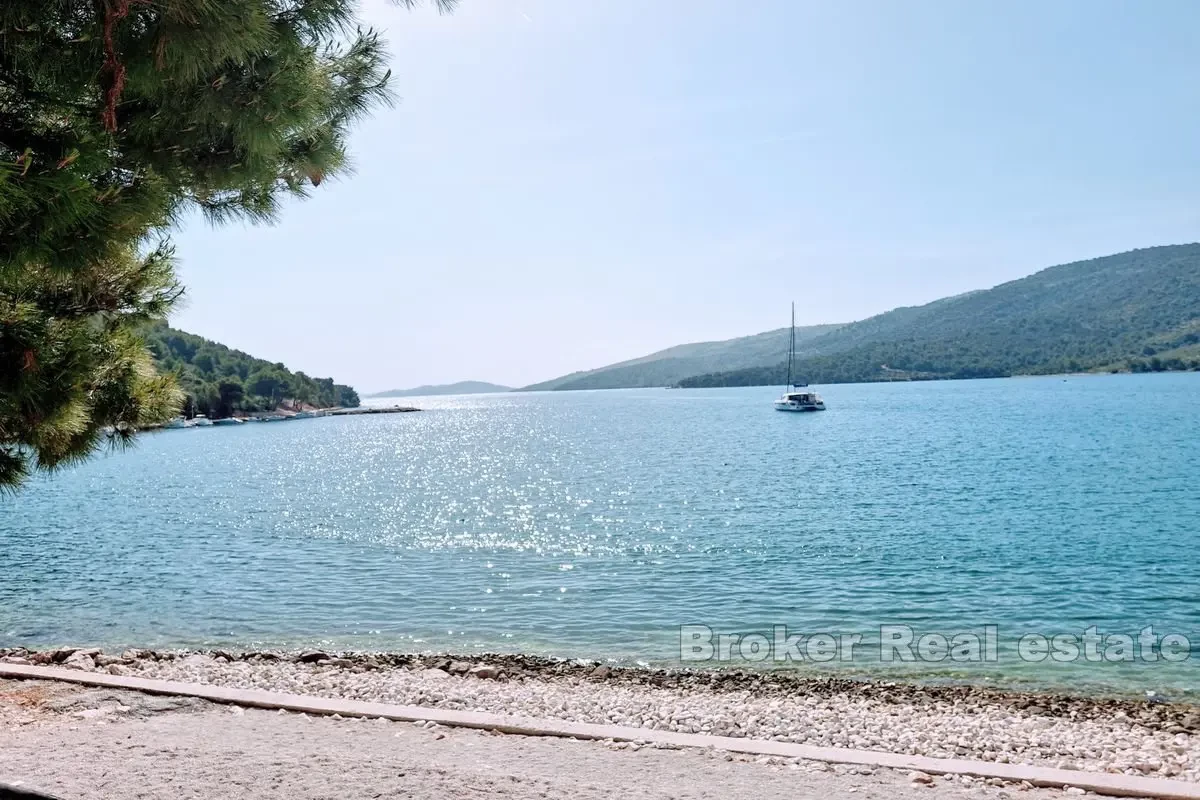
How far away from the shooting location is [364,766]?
5.34m

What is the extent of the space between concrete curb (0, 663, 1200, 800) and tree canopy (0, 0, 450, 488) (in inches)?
103

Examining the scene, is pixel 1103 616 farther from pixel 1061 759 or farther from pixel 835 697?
pixel 1061 759

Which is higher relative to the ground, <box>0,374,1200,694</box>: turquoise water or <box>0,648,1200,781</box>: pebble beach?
<box>0,648,1200,781</box>: pebble beach

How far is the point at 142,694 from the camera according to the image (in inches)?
276

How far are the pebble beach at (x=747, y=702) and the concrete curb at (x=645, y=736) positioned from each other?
121 cm

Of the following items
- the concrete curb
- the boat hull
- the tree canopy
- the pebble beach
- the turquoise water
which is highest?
the tree canopy

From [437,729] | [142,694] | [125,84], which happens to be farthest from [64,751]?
[125,84]

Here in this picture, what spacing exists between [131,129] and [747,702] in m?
7.75

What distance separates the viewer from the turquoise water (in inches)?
521

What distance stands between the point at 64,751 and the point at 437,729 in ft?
8.13

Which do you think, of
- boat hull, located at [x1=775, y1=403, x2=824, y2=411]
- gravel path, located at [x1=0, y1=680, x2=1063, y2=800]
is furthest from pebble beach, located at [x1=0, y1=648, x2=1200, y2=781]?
boat hull, located at [x1=775, y1=403, x2=824, y2=411]

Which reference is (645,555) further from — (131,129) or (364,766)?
(131,129)

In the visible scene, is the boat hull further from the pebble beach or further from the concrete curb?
the concrete curb

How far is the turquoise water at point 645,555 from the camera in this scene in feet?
43.4
